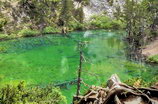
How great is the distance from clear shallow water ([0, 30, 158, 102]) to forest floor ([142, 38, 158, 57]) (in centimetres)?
725

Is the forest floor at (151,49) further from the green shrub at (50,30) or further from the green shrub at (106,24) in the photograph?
the green shrub at (106,24)

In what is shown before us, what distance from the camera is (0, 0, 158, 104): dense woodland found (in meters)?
104

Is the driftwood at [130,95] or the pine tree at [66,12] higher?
the pine tree at [66,12]

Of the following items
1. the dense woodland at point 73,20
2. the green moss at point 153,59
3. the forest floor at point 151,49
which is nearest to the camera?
the green moss at point 153,59

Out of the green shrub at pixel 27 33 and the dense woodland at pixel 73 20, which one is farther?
the green shrub at pixel 27 33

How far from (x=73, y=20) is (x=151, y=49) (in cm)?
7237

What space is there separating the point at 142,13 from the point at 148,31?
801 centimetres

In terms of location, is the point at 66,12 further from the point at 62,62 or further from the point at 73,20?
the point at 62,62

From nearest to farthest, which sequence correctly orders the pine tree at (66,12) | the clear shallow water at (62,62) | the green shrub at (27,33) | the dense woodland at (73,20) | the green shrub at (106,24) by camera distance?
1. the clear shallow water at (62,62)
2. the dense woodland at (73,20)
3. the green shrub at (27,33)
4. the pine tree at (66,12)
5. the green shrub at (106,24)

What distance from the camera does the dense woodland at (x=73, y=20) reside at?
10431 cm

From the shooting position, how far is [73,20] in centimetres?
15250

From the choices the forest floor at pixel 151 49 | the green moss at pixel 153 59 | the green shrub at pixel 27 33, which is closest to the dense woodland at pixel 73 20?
→ the green shrub at pixel 27 33

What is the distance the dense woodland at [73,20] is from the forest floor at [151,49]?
1829 millimetres

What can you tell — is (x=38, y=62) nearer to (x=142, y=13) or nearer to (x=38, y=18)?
(x=142, y=13)
